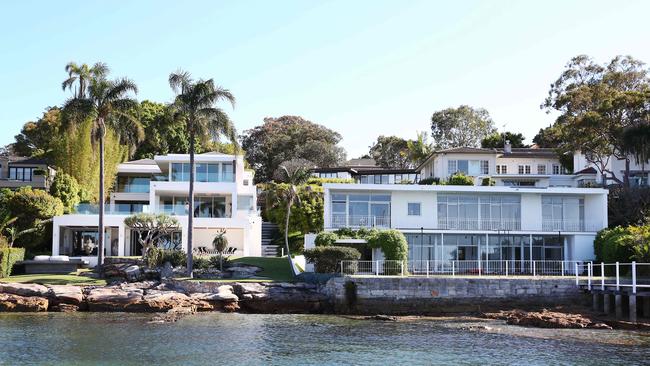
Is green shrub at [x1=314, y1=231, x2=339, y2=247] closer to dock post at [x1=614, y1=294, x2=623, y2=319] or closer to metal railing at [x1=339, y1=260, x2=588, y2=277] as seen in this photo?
metal railing at [x1=339, y1=260, x2=588, y2=277]

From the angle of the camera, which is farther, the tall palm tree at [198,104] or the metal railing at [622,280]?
the tall palm tree at [198,104]

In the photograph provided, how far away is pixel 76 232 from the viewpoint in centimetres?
5972

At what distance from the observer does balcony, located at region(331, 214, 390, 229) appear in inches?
2050

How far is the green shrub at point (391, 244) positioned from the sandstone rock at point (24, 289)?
65.8ft

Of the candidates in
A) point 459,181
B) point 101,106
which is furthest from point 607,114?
point 101,106

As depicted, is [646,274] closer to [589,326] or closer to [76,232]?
[589,326]

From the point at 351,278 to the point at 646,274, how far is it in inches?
668

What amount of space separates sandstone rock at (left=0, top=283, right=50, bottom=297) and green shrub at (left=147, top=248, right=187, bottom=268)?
25.9ft

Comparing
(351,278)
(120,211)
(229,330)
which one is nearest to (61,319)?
(229,330)

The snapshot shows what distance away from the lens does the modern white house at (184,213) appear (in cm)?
5572

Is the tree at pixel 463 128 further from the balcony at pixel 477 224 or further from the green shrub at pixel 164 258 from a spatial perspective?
the green shrub at pixel 164 258

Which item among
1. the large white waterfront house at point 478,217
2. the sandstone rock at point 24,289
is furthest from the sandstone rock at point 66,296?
the large white waterfront house at point 478,217

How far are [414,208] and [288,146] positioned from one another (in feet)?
147

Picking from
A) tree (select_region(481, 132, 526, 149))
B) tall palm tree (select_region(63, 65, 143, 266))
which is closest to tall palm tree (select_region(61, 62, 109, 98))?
tall palm tree (select_region(63, 65, 143, 266))
